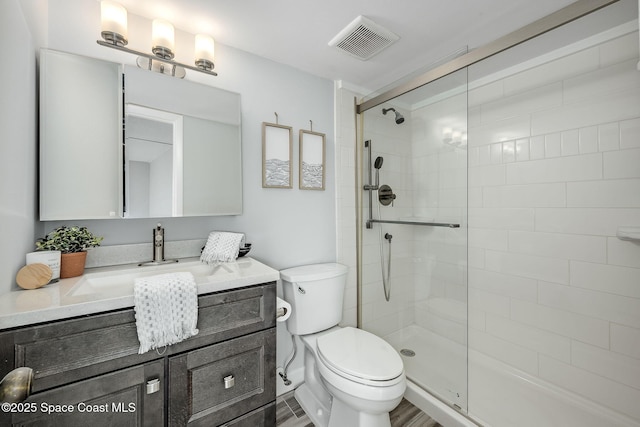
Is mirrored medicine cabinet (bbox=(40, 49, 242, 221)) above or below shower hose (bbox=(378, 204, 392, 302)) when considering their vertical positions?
above

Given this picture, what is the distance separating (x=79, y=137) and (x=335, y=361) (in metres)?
1.60

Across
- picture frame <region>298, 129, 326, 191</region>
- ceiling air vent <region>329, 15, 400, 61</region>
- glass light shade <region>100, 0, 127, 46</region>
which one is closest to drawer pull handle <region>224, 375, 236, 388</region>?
picture frame <region>298, 129, 326, 191</region>

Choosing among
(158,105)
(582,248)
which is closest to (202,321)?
(158,105)

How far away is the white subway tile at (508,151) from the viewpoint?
6.06 ft

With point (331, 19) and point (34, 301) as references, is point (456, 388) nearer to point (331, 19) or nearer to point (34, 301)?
point (34, 301)

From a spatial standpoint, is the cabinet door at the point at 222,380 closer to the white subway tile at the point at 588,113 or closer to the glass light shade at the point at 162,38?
the glass light shade at the point at 162,38

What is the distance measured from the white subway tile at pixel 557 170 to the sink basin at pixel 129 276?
1952mm

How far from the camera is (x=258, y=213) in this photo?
1723 millimetres

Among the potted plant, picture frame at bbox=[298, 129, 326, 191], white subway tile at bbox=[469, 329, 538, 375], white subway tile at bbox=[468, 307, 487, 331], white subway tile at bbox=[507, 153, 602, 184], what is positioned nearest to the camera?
the potted plant

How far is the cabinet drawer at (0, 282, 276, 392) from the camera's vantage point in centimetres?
77

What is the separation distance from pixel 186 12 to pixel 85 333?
4.95 ft

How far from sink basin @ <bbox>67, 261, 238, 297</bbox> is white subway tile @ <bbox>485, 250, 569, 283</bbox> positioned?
1.83 meters

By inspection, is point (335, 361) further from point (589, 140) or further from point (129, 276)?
point (589, 140)

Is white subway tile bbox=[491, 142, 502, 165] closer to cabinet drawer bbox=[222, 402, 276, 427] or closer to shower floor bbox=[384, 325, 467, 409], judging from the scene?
shower floor bbox=[384, 325, 467, 409]
